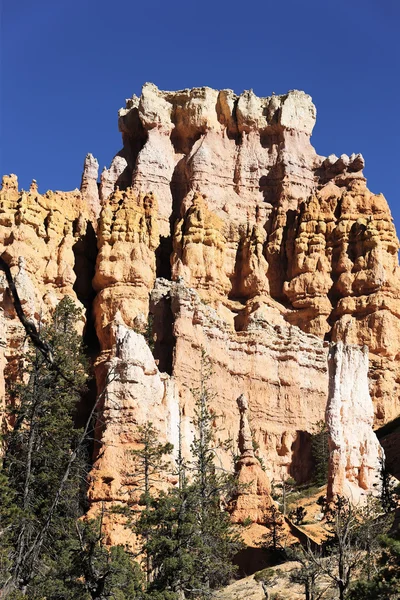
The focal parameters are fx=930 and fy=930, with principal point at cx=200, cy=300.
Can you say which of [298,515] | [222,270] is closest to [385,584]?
[298,515]

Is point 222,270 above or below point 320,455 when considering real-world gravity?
above

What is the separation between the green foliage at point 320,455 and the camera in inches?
2301

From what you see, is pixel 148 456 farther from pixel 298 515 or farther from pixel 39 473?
pixel 39 473

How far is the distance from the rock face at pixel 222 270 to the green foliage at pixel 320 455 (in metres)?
1.27

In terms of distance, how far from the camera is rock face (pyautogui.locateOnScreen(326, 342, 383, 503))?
5094 centimetres

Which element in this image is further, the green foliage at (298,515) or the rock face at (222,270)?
the rock face at (222,270)

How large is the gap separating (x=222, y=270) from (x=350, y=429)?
73.9 feet

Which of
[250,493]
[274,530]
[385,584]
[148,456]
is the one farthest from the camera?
[250,493]

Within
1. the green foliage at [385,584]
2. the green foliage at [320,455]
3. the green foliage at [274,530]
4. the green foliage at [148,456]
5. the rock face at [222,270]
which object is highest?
the rock face at [222,270]

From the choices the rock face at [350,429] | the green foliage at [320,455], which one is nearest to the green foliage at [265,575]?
the rock face at [350,429]

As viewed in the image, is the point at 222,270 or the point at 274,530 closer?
the point at 274,530

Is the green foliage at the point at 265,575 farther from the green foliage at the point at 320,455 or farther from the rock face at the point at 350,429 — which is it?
the green foliage at the point at 320,455

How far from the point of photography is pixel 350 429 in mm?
54469

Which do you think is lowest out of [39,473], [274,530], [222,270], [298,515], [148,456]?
[39,473]
